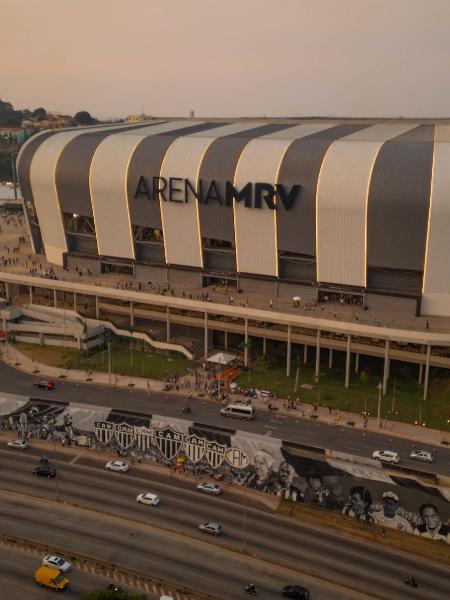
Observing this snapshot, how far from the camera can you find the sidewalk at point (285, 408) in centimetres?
6488

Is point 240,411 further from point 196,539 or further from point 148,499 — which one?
point 196,539

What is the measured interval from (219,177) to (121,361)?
26255mm

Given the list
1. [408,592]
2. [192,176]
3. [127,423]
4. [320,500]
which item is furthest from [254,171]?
[408,592]

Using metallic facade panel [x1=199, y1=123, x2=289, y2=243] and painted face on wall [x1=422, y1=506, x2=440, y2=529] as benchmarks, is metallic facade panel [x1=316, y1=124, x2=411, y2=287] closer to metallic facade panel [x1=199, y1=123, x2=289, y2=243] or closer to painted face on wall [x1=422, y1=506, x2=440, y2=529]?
metallic facade panel [x1=199, y1=123, x2=289, y2=243]

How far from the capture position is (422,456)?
59.1m

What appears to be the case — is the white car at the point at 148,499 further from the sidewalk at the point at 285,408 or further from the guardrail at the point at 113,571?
the sidewalk at the point at 285,408

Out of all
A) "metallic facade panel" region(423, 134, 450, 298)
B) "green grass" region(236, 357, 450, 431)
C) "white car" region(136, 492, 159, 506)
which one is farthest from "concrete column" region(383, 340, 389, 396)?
"white car" region(136, 492, 159, 506)

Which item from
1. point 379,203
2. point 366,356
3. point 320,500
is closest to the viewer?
point 320,500

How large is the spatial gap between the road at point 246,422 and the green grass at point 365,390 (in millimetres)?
5692

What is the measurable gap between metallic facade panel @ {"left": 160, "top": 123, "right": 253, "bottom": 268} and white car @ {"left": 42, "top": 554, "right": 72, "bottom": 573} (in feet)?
167

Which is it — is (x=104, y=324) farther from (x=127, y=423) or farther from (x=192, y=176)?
(x=127, y=423)

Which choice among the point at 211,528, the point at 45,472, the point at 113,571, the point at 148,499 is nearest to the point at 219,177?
the point at 45,472

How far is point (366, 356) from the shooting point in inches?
3275

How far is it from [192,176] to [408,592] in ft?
Answer: 193
